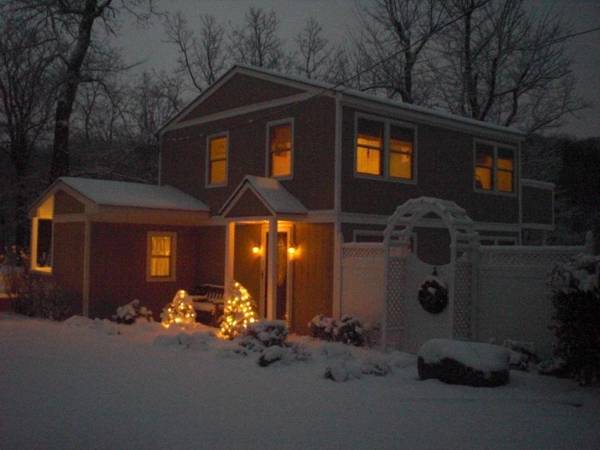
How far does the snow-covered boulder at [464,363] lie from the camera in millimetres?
8391

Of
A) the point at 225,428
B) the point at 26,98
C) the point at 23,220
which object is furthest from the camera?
the point at 26,98

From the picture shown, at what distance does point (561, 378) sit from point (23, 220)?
2724 cm

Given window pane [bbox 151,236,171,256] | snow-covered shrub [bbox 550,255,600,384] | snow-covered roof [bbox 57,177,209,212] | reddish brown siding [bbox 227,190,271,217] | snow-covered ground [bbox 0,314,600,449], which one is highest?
snow-covered roof [bbox 57,177,209,212]

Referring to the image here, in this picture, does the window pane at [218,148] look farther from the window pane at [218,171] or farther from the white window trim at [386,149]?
the white window trim at [386,149]

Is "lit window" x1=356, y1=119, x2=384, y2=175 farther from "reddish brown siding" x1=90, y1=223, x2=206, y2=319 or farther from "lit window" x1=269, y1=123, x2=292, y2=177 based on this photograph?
"reddish brown siding" x1=90, y1=223, x2=206, y2=319

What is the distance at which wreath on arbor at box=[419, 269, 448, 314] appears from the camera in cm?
1072

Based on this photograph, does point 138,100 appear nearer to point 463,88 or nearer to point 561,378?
point 463,88

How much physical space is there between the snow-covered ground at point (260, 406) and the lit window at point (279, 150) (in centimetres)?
575

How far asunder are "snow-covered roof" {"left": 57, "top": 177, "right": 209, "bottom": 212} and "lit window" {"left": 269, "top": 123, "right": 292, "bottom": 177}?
8.83ft

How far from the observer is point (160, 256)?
1639 centimetres

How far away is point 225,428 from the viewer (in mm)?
6438

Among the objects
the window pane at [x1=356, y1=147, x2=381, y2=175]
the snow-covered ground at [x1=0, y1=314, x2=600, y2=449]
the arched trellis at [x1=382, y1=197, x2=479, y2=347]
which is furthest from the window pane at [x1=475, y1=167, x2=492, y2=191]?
the snow-covered ground at [x1=0, y1=314, x2=600, y2=449]

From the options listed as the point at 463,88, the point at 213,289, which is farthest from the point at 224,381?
the point at 463,88

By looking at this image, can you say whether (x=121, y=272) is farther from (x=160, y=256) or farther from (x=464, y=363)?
(x=464, y=363)
